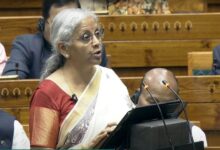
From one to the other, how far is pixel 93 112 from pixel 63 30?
223mm

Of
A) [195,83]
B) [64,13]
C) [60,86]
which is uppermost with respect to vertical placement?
[64,13]

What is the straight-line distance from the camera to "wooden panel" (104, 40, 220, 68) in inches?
131

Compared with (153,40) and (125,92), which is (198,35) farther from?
(125,92)

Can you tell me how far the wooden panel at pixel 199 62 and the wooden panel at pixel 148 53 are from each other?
0.79 ft

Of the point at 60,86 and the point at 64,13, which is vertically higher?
the point at 64,13

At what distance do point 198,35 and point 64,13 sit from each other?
1.44m

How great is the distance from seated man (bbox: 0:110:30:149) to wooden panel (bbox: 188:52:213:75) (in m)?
1.12

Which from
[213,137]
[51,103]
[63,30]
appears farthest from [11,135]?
[213,137]

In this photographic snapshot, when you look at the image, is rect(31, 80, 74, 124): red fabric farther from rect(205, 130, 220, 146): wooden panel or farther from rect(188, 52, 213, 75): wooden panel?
rect(188, 52, 213, 75): wooden panel

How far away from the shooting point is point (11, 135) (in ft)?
6.89

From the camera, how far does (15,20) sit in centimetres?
344

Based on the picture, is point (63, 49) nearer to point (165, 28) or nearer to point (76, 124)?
point (76, 124)

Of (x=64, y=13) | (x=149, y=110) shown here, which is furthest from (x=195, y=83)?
(x=149, y=110)

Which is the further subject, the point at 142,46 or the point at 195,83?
the point at 142,46
